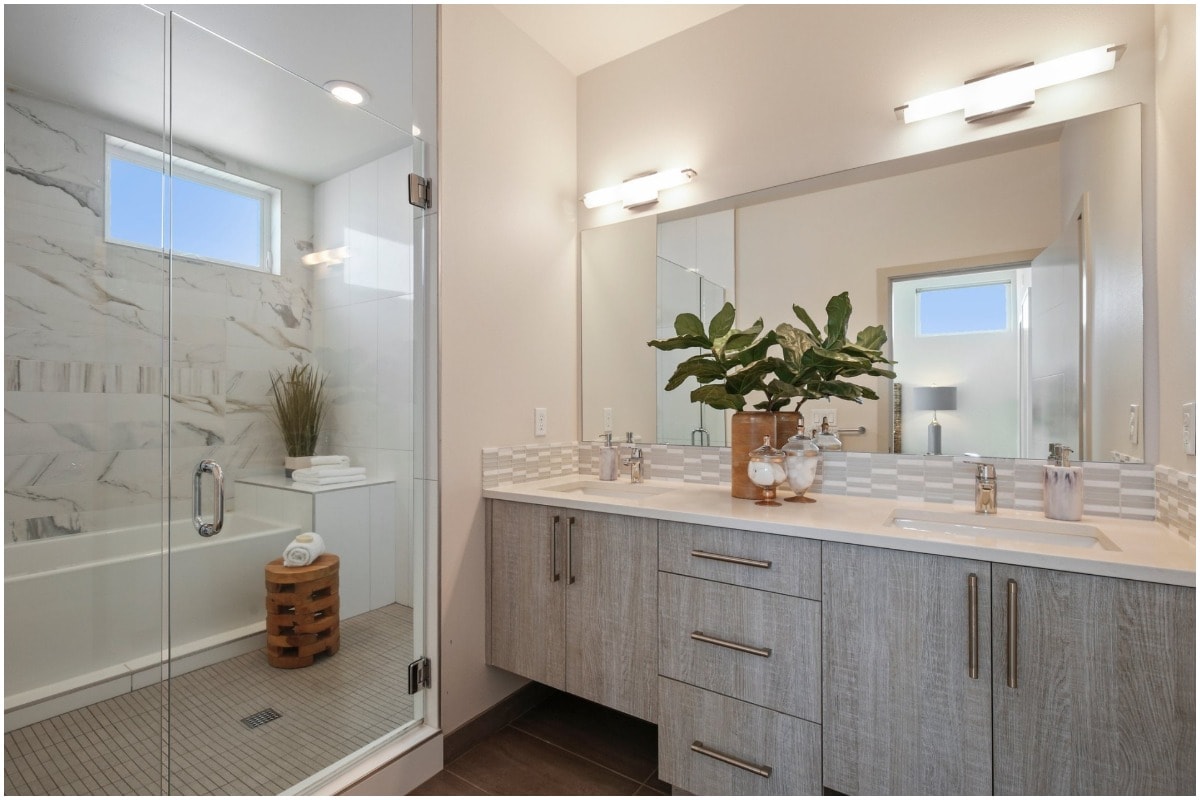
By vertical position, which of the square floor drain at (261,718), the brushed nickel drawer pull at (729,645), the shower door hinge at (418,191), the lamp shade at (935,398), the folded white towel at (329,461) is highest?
the shower door hinge at (418,191)

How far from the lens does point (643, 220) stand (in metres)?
2.31

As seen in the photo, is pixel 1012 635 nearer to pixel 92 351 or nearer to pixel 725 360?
pixel 725 360

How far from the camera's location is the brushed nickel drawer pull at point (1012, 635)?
44.1 inches

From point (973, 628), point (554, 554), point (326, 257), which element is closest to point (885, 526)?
point (973, 628)

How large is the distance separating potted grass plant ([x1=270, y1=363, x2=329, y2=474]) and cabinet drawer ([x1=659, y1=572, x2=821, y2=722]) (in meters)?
1.05

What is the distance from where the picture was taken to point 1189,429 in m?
1.21

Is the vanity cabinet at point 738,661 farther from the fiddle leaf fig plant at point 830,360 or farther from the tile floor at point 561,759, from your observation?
the fiddle leaf fig plant at point 830,360

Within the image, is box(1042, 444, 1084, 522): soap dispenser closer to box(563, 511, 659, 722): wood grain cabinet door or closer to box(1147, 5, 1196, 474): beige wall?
box(1147, 5, 1196, 474): beige wall

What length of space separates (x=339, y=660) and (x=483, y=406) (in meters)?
0.88

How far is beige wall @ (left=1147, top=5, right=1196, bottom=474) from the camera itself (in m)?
1.21

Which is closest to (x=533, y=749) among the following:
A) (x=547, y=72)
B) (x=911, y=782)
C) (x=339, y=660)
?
(x=339, y=660)

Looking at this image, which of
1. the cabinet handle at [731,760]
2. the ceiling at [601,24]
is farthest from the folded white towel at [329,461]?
the ceiling at [601,24]

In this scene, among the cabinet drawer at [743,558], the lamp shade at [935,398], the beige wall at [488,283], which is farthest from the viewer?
the beige wall at [488,283]

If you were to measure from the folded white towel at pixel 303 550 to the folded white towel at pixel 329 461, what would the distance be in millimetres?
192
